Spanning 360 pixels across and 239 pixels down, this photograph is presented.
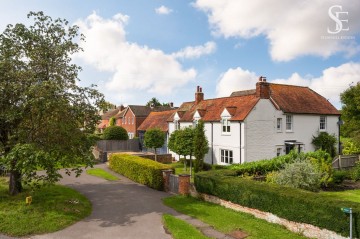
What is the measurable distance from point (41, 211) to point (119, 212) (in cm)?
421

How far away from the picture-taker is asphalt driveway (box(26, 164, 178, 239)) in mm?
13625

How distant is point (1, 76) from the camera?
16.7m

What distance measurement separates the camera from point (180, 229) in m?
13.8

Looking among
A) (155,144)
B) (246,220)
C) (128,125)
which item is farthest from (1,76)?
(128,125)

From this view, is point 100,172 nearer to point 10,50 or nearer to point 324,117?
point 10,50

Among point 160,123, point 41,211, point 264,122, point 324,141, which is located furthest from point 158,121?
point 41,211

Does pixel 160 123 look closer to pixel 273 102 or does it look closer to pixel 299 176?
pixel 273 102

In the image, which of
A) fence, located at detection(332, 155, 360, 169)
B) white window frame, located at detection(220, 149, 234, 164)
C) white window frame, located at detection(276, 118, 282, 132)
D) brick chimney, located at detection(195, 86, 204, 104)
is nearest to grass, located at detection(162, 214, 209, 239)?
white window frame, located at detection(220, 149, 234, 164)

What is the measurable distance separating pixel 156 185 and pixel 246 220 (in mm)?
9181

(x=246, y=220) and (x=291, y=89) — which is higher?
Answer: (x=291, y=89)

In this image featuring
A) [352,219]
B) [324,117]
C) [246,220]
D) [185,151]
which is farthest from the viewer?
[324,117]

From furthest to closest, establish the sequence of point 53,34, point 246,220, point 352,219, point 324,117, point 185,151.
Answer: point 324,117
point 185,151
point 53,34
point 246,220
point 352,219

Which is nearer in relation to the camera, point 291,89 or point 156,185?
point 156,185

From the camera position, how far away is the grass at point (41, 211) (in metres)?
14.1
